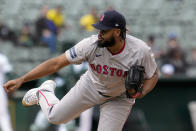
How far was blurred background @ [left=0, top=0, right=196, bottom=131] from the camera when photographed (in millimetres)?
9938

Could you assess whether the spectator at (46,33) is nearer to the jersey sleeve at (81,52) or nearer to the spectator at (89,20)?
the spectator at (89,20)

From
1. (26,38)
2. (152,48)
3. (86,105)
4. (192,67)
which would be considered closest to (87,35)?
(26,38)

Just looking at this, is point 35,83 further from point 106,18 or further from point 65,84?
point 106,18

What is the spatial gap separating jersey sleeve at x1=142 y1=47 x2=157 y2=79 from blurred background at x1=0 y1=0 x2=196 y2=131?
4.03 meters

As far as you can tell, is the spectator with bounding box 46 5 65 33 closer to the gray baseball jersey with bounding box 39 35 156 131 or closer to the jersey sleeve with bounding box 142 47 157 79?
the gray baseball jersey with bounding box 39 35 156 131

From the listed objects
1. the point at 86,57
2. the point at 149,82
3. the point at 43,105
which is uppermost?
the point at 86,57

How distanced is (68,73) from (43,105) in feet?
14.4

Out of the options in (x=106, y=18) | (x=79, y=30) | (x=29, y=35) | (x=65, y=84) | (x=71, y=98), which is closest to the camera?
(x=106, y=18)

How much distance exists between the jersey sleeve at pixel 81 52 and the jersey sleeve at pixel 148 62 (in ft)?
2.12

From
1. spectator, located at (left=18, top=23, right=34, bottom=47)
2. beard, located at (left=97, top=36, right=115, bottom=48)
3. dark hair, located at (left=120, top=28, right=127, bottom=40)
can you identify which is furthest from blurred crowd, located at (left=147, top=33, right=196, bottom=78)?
beard, located at (left=97, top=36, right=115, bottom=48)

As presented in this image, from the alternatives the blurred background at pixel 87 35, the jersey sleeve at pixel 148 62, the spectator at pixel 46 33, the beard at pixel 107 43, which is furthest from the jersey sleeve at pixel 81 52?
the spectator at pixel 46 33

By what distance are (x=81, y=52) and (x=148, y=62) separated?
0.80 metres

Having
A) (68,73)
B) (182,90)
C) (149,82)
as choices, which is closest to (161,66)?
(182,90)

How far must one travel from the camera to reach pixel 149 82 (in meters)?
5.25
